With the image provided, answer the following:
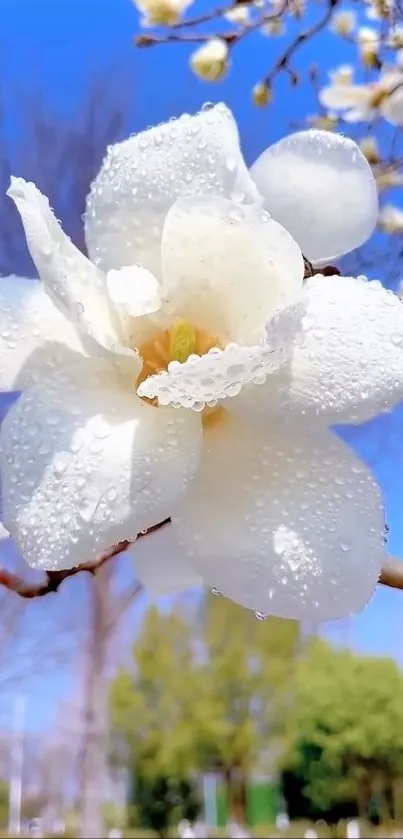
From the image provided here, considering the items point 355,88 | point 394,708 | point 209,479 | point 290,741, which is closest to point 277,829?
point 290,741

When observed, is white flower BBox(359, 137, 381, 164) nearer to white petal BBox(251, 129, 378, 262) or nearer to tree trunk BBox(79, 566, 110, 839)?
white petal BBox(251, 129, 378, 262)

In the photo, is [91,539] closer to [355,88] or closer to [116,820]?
[355,88]

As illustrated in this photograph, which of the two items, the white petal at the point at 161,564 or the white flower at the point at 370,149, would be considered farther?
the white flower at the point at 370,149

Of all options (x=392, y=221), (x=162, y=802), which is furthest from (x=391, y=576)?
(x=162, y=802)

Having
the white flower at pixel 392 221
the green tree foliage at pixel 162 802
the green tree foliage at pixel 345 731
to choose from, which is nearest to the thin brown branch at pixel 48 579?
the white flower at pixel 392 221

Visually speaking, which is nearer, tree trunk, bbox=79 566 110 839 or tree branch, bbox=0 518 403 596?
tree branch, bbox=0 518 403 596

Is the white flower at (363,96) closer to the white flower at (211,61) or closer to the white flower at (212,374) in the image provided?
the white flower at (211,61)

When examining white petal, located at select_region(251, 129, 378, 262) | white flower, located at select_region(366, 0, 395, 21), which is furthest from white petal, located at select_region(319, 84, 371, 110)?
white petal, located at select_region(251, 129, 378, 262)
